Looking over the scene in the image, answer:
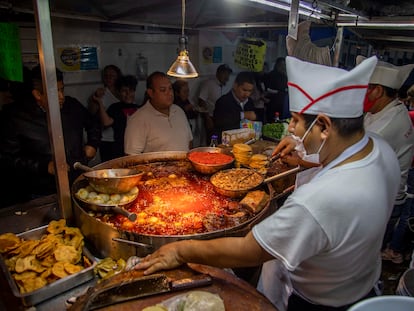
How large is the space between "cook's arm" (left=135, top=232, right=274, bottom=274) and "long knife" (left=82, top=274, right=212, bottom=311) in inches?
3.3

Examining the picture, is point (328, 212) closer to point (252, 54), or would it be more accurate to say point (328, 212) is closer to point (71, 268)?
point (71, 268)

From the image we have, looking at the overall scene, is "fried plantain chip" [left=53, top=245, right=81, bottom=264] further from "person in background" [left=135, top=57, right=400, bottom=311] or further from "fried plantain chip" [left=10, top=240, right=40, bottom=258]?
"person in background" [left=135, top=57, right=400, bottom=311]

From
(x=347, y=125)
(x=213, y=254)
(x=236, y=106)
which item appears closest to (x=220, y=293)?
(x=213, y=254)

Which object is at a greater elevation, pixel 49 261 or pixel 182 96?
pixel 182 96

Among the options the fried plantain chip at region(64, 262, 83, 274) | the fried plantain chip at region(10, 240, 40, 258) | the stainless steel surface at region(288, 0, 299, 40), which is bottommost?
the fried plantain chip at region(64, 262, 83, 274)

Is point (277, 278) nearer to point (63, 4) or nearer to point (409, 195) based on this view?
point (409, 195)

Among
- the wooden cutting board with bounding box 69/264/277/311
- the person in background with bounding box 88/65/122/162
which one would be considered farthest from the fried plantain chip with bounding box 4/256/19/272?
the person in background with bounding box 88/65/122/162

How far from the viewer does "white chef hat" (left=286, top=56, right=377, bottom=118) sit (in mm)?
1400

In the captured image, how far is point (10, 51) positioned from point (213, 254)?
208 cm

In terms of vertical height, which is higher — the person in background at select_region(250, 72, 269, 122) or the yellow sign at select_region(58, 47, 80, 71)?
the yellow sign at select_region(58, 47, 80, 71)

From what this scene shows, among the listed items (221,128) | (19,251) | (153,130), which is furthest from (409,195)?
(19,251)

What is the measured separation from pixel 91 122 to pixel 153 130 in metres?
0.96

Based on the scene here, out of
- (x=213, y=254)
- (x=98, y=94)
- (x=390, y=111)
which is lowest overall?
(x=213, y=254)

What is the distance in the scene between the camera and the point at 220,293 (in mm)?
1463
